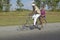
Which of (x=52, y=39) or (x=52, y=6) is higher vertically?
(x=52, y=39)

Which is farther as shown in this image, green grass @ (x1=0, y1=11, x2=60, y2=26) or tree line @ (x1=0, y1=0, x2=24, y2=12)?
tree line @ (x1=0, y1=0, x2=24, y2=12)

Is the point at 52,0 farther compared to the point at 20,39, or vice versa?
the point at 52,0

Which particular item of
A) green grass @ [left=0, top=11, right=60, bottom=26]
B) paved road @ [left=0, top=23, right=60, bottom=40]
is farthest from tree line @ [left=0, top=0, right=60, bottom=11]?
paved road @ [left=0, top=23, right=60, bottom=40]

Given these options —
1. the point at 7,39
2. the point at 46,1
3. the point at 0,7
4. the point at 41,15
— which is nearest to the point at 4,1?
the point at 0,7

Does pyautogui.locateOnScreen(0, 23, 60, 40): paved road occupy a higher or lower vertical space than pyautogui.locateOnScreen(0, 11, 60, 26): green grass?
higher

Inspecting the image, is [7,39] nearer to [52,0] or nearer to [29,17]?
[29,17]

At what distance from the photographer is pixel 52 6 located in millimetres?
40250

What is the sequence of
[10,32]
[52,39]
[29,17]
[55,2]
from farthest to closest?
[55,2], [29,17], [10,32], [52,39]

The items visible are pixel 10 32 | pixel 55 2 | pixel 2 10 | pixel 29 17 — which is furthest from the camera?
pixel 55 2

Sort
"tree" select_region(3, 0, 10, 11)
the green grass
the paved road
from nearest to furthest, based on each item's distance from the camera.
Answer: the paved road → the green grass → "tree" select_region(3, 0, 10, 11)

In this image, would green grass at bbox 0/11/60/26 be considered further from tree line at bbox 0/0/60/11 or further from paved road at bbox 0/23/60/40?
tree line at bbox 0/0/60/11

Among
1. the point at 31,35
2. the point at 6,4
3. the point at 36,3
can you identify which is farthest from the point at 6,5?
the point at 31,35

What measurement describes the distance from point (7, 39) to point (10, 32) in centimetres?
284

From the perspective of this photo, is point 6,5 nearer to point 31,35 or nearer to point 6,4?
point 6,4
